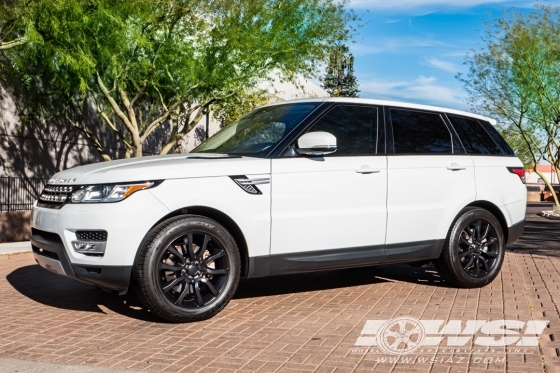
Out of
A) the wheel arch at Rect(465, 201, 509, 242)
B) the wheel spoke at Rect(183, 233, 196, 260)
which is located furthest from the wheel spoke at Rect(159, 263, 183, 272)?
the wheel arch at Rect(465, 201, 509, 242)

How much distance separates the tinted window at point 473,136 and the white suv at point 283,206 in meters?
0.02

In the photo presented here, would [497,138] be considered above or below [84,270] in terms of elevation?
above

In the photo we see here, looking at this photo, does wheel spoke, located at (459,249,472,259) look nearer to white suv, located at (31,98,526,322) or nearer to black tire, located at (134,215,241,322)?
white suv, located at (31,98,526,322)

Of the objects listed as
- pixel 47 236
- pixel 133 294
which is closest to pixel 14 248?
pixel 133 294

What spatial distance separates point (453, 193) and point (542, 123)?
90.7 feet

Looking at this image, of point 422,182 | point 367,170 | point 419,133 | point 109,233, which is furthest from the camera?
point 419,133

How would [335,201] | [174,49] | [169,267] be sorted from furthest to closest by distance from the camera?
[174,49], [335,201], [169,267]

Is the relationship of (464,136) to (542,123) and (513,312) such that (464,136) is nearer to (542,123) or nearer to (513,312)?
(513,312)

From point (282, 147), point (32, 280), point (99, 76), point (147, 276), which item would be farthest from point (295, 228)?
point (99, 76)

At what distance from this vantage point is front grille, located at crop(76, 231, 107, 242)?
5699 millimetres

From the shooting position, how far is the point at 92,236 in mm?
5742

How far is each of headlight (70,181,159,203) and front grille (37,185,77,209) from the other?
0.16m

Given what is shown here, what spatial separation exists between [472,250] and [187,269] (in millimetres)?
3430

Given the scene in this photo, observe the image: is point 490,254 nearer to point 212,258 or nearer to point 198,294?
point 212,258
